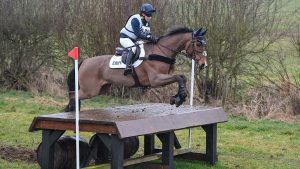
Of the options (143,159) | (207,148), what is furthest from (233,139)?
(143,159)

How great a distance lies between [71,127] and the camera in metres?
8.99

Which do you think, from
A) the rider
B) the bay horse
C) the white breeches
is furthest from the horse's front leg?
the white breeches

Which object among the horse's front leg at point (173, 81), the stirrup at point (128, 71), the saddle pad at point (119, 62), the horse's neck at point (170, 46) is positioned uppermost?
the horse's neck at point (170, 46)

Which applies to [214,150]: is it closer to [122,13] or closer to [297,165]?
[297,165]

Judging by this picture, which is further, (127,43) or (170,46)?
(127,43)

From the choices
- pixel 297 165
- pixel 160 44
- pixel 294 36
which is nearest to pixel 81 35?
pixel 294 36

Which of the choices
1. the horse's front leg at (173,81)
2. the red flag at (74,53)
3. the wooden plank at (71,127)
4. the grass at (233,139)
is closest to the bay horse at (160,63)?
the horse's front leg at (173,81)

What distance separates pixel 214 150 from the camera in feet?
35.6

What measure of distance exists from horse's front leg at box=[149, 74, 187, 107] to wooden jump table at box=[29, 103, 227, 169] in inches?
8.1

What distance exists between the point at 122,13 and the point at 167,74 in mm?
8459

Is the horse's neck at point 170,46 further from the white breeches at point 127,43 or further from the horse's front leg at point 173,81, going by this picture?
the horse's front leg at point 173,81

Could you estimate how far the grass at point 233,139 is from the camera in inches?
426

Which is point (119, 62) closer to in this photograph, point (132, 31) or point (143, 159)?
point (132, 31)

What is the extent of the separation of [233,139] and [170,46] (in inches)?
124
